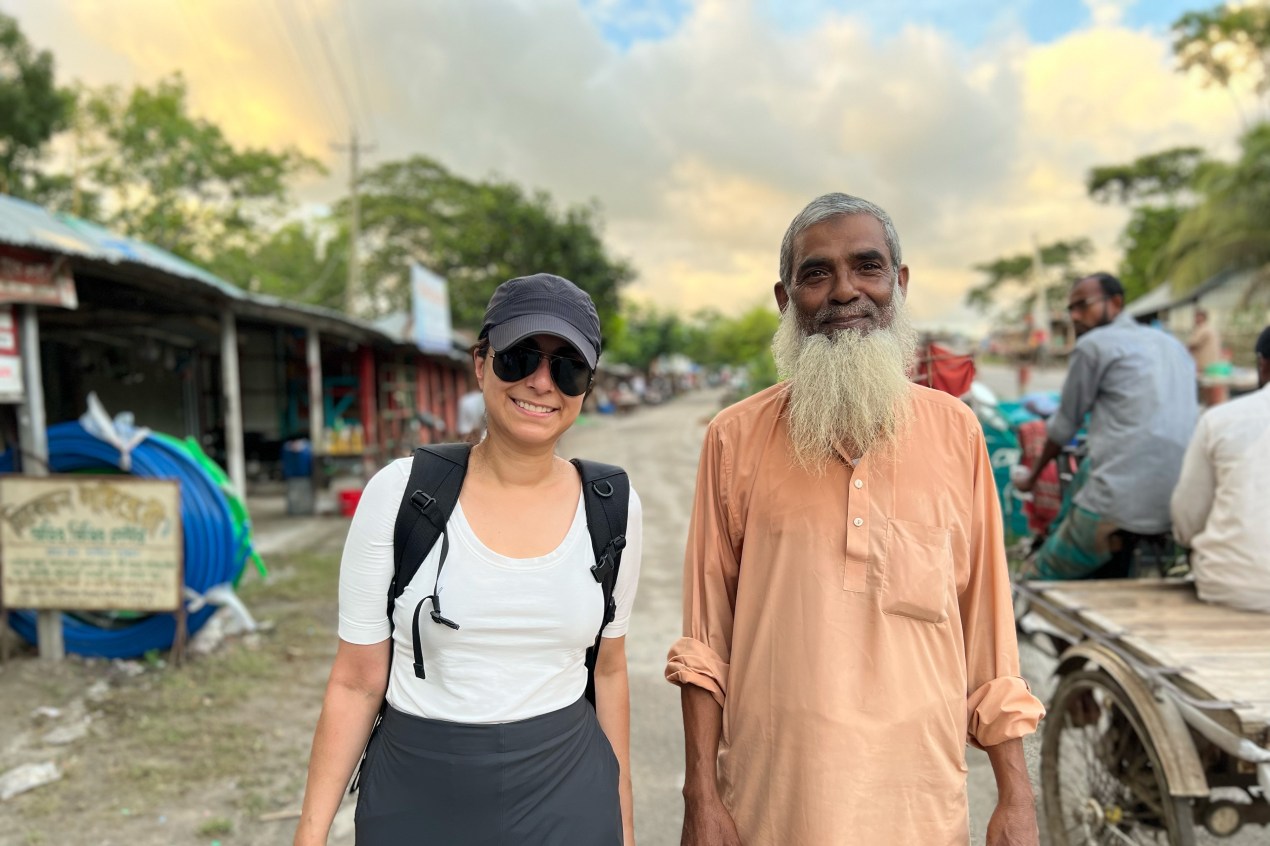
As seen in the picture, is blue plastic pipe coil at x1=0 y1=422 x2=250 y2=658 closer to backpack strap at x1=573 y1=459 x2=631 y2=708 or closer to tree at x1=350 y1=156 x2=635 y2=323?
backpack strap at x1=573 y1=459 x2=631 y2=708

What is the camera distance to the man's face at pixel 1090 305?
3795 mm

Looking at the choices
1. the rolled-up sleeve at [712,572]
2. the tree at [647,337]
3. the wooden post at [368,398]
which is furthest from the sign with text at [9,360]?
the tree at [647,337]

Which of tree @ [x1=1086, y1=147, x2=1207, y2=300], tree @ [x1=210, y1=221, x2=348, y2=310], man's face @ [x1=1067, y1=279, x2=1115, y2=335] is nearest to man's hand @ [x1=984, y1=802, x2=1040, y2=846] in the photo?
man's face @ [x1=1067, y1=279, x2=1115, y2=335]

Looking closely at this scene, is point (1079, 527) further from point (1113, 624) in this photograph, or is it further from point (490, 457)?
point (490, 457)

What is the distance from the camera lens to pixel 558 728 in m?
1.61

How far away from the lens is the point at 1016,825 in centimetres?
154

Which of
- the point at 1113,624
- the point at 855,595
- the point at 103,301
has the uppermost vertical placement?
the point at 103,301

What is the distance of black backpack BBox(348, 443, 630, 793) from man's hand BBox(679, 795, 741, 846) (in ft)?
1.14

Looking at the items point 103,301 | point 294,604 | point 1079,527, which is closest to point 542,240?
point 103,301

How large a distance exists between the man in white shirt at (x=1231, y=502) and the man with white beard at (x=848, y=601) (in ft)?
5.67

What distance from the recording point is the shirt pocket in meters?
1.55

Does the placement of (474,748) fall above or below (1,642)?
above

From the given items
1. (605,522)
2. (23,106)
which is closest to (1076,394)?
(605,522)

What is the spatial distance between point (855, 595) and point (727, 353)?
49.8m
